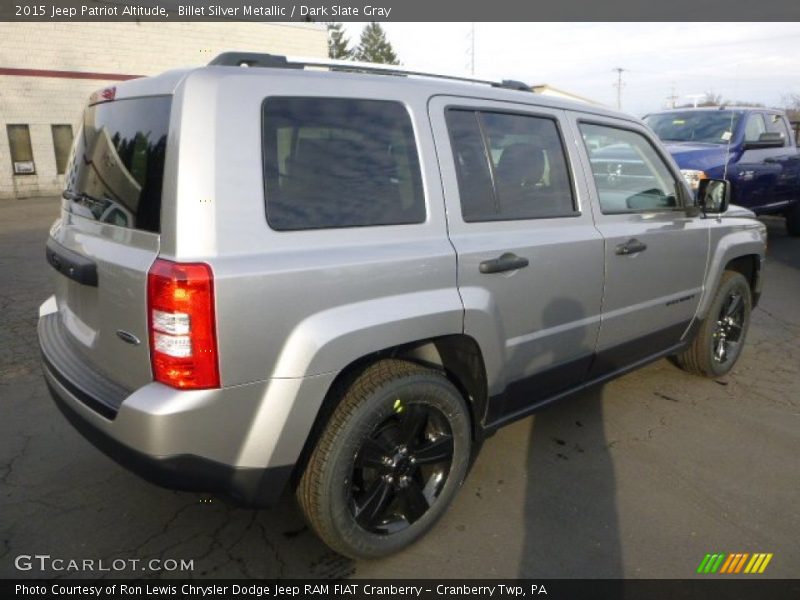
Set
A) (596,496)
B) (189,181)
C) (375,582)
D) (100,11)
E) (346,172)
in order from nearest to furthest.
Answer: (189,181) → (346,172) → (375,582) → (596,496) → (100,11)

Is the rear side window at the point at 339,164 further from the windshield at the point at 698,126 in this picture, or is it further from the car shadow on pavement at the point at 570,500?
the windshield at the point at 698,126

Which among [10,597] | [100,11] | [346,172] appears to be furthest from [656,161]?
[100,11]

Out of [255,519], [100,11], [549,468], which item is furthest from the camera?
[100,11]

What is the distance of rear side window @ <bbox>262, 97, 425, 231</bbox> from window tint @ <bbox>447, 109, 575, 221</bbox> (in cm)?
28

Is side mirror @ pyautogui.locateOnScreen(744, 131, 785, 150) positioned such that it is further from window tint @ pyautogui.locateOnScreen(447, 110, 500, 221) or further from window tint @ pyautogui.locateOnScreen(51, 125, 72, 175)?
window tint @ pyautogui.locateOnScreen(51, 125, 72, 175)

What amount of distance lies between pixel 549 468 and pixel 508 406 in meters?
0.55

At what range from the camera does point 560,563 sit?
250cm

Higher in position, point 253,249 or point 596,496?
point 253,249

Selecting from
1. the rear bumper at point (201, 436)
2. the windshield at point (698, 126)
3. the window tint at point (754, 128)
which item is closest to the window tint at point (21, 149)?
the windshield at point (698, 126)

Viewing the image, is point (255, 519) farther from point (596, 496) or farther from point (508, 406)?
point (596, 496)

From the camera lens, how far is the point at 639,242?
10.8 feet

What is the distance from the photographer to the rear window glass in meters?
2.02

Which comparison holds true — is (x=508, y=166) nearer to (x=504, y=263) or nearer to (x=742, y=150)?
(x=504, y=263)

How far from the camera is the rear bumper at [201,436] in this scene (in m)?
1.94
